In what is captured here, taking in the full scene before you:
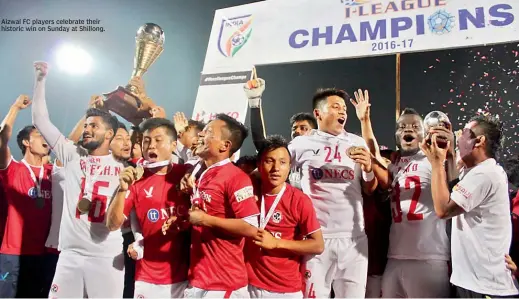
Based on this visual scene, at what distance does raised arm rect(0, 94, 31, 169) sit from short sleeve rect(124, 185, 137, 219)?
1.35 m

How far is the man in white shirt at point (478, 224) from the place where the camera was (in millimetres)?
2090

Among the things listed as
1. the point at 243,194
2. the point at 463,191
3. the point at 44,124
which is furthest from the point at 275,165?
the point at 44,124

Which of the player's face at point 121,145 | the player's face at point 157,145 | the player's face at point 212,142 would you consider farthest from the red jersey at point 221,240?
the player's face at point 121,145

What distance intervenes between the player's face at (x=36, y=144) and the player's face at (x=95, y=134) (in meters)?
0.44

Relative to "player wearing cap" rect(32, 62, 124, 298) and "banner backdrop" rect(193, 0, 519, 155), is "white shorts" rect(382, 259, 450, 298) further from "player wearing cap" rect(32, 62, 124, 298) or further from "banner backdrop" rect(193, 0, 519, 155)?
"player wearing cap" rect(32, 62, 124, 298)

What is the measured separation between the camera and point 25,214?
3.00 metres

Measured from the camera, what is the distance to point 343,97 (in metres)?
2.54

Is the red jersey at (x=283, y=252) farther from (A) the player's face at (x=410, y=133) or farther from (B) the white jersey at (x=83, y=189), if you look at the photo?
(B) the white jersey at (x=83, y=189)

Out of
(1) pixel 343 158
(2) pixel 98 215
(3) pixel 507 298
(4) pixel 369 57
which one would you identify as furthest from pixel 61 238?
(3) pixel 507 298

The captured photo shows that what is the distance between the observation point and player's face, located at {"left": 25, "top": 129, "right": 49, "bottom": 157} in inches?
123

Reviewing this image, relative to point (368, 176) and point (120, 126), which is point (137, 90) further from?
point (368, 176)

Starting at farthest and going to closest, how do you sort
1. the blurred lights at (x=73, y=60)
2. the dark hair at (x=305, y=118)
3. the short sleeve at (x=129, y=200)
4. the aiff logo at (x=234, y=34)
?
the blurred lights at (x=73, y=60) → the aiff logo at (x=234, y=34) → the dark hair at (x=305, y=118) → the short sleeve at (x=129, y=200)

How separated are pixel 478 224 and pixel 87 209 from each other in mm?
2398

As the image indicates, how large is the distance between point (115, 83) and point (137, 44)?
0.37 meters
